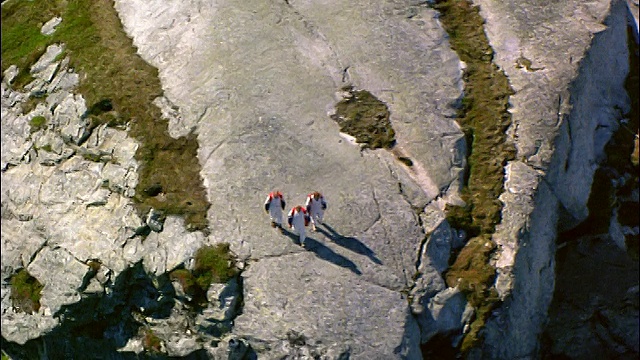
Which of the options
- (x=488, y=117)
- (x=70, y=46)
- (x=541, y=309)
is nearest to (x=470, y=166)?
(x=488, y=117)

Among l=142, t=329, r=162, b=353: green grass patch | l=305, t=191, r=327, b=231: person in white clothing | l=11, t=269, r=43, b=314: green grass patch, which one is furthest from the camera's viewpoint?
l=11, t=269, r=43, b=314: green grass patch

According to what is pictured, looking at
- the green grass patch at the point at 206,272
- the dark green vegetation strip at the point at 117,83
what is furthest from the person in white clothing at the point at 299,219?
the dark green vegetation strip at the point at 117,83

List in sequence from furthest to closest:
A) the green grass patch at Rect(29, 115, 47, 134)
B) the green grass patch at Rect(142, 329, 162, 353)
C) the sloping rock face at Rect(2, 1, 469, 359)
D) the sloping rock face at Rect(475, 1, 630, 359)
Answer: the green grass patch at Rect(29, 115, 47, 134)
the sloping rock face at Rect(475, 1, 630, 359)
the green grass patch at Rect(142, 329, 162, 353)
the sloping rock face at Rect(2, 1, 469, 359)

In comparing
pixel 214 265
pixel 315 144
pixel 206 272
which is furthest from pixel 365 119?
pixel 206 272

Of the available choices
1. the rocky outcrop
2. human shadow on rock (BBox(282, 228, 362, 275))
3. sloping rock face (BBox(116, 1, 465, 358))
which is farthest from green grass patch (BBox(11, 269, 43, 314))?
human shadow on rock (BBox(282, 228, 362, 275))

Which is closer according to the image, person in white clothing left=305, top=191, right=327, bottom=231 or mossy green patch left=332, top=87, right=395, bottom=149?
person in white clothing left=305, top=191, right=327, bottom=231

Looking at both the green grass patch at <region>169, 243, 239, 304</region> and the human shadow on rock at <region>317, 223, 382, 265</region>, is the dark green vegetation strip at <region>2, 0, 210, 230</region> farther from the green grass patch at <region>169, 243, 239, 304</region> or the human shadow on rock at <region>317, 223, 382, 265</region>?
the human shadow on rock at <region>317, 223, 382, 265</region>
